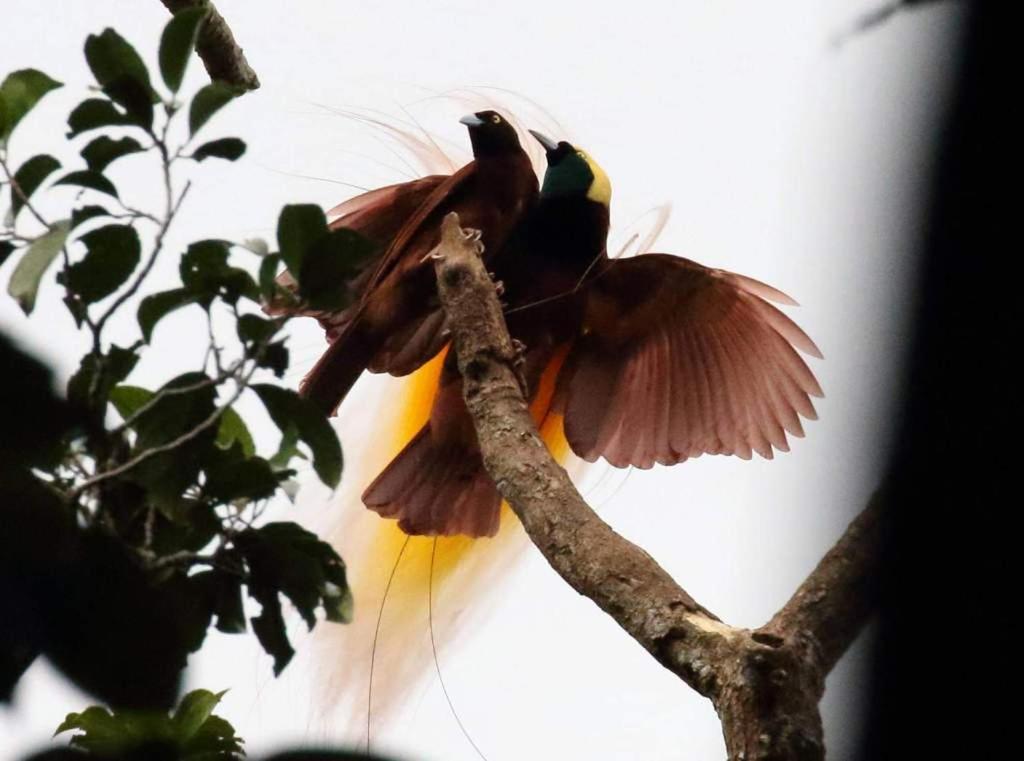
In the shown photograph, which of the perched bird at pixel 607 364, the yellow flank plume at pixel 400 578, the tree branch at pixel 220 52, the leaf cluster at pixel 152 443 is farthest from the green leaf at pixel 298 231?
the yellow flank plume at pixel 400 578

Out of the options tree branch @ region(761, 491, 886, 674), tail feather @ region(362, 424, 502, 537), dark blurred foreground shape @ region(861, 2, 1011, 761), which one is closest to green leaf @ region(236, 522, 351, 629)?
tree branch @ region(761, 491, 886, 674)

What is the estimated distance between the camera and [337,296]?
1356mm

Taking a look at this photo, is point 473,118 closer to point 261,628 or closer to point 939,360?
point 261,628

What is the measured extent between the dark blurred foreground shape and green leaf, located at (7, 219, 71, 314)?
86 cm

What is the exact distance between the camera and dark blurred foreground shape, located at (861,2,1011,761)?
71 cm

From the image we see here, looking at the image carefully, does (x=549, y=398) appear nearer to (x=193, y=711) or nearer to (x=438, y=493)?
(x=438, y=493)

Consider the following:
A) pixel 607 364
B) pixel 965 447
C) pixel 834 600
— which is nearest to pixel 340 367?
pixel 607 364

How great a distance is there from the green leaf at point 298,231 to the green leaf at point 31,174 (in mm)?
277

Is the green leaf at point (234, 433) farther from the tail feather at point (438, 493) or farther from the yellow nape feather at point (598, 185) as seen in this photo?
the yellow nape feather at point (598, 185)

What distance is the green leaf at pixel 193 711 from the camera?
1.34 m

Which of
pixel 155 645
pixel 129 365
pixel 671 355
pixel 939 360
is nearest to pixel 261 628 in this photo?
pixel 155 645

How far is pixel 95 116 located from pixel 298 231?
26cm

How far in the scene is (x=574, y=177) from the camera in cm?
265

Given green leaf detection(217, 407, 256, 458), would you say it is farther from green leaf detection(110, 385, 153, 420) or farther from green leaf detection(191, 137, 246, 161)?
green leaf detection(191, 137, 246, 161)
